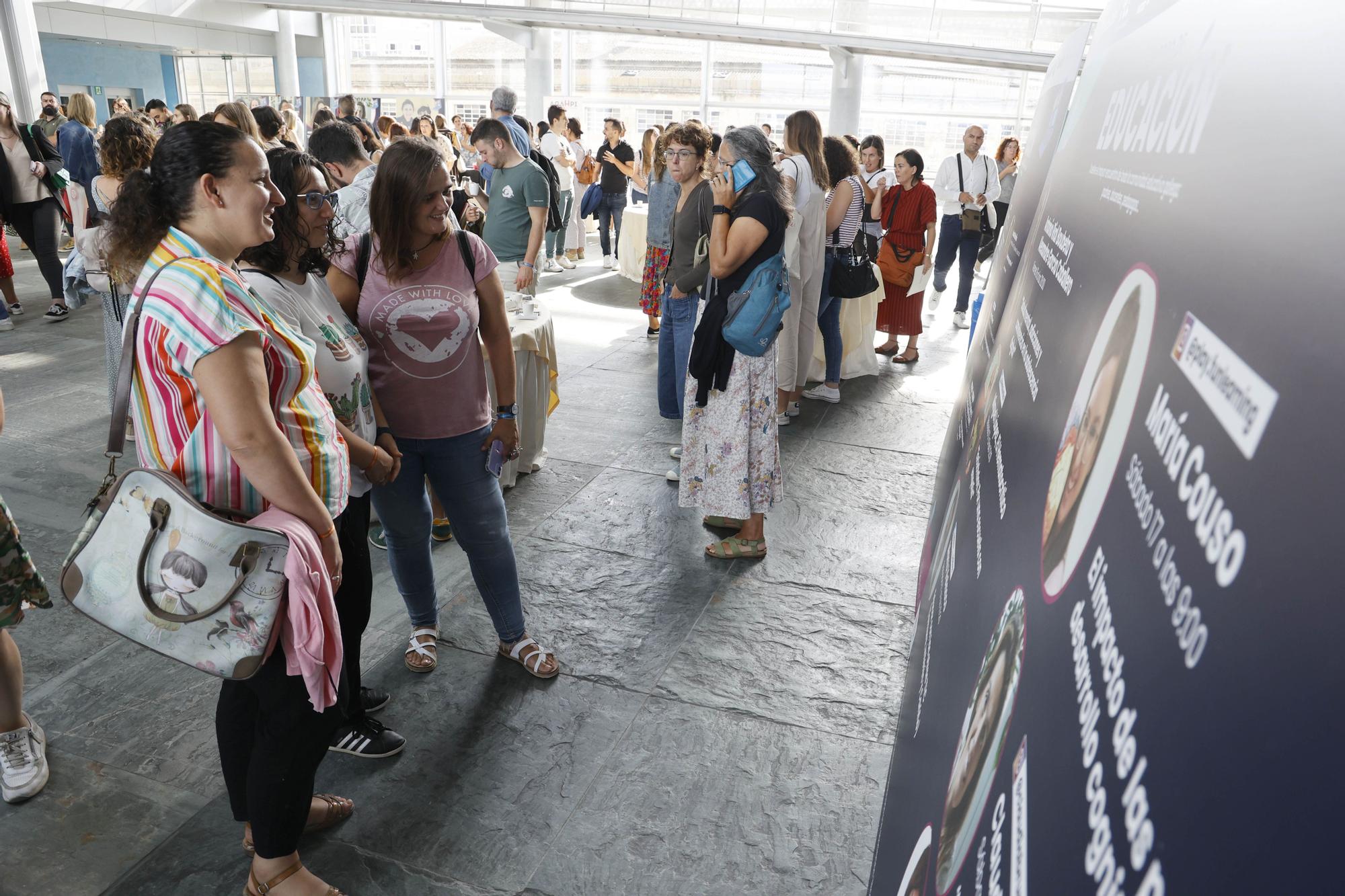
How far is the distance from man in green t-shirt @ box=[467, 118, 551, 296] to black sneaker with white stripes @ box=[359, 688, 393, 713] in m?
2.55

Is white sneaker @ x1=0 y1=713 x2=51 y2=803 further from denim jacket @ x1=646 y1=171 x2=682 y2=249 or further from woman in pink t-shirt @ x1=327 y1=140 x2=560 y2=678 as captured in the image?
denim jacket @ x1=646 y1=171 x2=682 y2=249

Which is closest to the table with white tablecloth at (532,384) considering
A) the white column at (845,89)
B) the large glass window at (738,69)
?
the large glass window at (738,69)

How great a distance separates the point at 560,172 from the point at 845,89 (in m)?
10.3

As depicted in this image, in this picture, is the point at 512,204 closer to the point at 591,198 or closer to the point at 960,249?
the point at 960,249

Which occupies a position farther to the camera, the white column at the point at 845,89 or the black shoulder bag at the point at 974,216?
the white column at the point at 845,89

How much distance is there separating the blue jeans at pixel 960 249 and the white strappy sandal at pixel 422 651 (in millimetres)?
5841

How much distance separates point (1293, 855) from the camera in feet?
0.85

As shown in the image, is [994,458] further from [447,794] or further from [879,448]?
[879,448]

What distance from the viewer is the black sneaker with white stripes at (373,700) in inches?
101

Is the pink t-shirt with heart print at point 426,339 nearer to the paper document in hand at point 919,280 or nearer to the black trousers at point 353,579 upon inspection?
the black trousers at point 353,579

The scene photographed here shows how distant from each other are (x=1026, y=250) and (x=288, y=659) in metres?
1.70

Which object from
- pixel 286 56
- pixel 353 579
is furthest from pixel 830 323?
pixel 286 56

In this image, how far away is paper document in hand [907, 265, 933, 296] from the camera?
20.7 feet

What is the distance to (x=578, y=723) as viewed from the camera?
255cm
